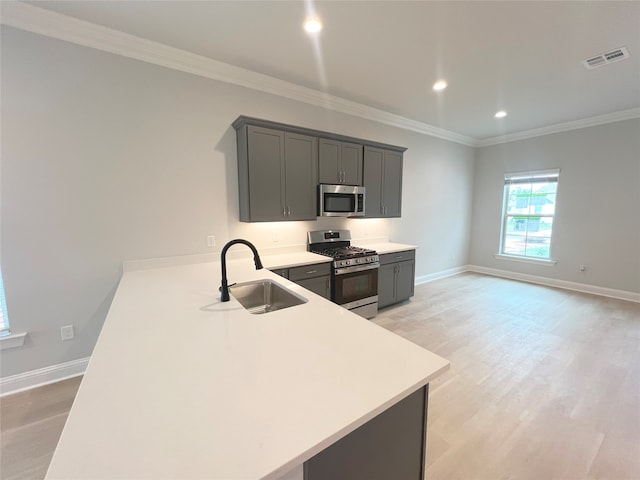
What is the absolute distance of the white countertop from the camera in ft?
1.98

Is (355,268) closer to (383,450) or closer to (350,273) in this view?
(350,273)

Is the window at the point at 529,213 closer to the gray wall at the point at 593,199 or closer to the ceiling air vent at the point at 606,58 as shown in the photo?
the gray wall at the point at 593,199

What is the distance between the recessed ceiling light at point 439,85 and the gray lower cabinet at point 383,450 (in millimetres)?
3444

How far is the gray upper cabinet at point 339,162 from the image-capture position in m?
3.27

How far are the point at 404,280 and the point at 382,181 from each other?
60.1 inches

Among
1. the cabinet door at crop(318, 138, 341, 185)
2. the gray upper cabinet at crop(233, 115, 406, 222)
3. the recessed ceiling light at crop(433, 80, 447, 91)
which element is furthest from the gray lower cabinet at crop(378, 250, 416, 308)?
the recessed ceiling light at crop(433, 80, 447, 91)

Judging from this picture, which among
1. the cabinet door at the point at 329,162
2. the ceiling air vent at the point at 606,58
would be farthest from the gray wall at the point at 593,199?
the cabinet door at the point at 329,162

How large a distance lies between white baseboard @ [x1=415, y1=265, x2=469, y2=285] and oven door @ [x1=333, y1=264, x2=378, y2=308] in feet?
6.37

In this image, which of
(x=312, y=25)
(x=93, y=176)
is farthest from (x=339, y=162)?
(x=93, y=176)

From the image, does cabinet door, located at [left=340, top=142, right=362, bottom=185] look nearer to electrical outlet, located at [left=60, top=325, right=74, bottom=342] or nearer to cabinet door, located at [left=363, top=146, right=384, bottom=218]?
cabinet door, located at [left=363, top=146, right=384, bottom=218]

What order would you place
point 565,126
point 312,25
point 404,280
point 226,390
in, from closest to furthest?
point 226,390
point 312,25
point 404,280
point 565,126

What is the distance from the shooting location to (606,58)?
2676mm

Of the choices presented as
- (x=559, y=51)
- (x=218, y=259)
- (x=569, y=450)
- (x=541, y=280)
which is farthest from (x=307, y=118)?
(x=541, y=280)

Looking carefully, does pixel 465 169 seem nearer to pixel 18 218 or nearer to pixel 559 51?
pixel 559 51
